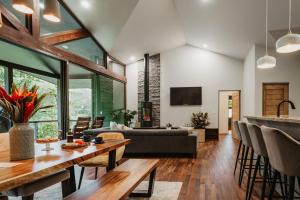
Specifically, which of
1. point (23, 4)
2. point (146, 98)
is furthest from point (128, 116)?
point (23, 4)

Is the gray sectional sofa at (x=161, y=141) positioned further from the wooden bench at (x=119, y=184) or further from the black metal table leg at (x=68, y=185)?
the black metal table leg at (x=68, y=185)

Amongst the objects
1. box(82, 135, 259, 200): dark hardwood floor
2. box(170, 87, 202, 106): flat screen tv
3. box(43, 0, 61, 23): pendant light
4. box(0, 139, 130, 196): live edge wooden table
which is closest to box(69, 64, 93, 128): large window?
box(82, 135, 259, 200): dark hardwood floor

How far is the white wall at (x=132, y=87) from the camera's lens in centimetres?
1053

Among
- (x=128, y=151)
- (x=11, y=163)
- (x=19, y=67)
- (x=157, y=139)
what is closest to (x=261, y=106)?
(x=157, y=139)

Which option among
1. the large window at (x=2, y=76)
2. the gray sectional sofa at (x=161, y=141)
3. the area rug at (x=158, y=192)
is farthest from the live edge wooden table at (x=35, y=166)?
the gray sectional sofa at (x=161, y=141)

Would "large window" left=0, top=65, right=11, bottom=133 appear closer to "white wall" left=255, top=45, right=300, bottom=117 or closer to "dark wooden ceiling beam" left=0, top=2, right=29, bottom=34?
"dark wooden ceiling beam" left=0, top=2, right=29, bottom=34

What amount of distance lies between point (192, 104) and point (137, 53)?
10.3ft

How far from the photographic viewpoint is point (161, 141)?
18.0 feet

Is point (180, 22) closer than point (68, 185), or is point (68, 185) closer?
point (68, 185)

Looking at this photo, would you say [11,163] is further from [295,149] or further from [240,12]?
[240,12]

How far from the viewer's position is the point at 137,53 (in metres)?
9.50

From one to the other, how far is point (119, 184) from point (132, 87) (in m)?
8.51

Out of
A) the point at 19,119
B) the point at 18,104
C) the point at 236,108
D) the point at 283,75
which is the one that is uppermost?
the point at 283,75

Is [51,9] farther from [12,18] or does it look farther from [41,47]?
[41,47]
